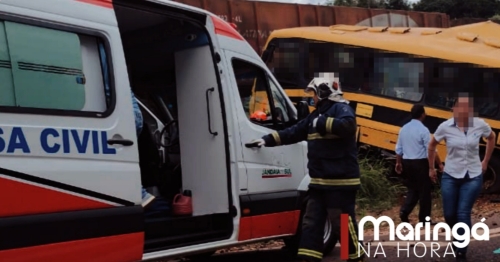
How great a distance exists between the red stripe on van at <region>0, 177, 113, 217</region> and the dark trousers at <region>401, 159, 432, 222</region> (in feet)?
16.9

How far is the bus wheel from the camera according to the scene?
1044cm

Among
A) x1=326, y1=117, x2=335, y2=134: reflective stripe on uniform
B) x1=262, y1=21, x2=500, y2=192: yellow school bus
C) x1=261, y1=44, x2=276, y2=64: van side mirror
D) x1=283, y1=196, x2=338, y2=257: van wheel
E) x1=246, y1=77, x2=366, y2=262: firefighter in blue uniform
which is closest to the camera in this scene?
x1=326, y1=117, x2=335, y2=134: reflective stripe on uniform

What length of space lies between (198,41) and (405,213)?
4196 mm

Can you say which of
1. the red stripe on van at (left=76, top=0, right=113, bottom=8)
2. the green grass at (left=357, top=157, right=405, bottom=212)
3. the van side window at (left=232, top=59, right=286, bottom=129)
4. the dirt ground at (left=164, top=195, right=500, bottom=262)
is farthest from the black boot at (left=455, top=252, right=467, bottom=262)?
the red stripe on van at (left=76, top=0, right=113, bottom=8)

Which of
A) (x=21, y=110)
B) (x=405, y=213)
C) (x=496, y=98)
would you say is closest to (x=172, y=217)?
(x=21, y=110)

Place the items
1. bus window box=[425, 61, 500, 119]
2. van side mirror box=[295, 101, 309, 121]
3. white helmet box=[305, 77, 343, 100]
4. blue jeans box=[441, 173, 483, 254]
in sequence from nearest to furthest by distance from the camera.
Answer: white helmet box=[305, 77, 343, 100] < blue jeans box=[441, 173, 483, 254] < van side mirror box=[295, 101, 309, 121] < bus window box=[425, 61, 500, 119]

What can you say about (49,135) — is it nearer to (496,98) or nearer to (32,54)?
(32,54)

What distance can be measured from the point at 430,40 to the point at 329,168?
20.9 feet

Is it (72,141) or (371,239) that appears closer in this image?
(72,141)

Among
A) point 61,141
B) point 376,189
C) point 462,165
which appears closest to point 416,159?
point 376,189

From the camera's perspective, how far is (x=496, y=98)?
10359 mm

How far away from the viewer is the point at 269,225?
6219 mm

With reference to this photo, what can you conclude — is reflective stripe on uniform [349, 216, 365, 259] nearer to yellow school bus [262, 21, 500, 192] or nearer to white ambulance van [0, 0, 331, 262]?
white ambulance van [0, 0, 331, 262]

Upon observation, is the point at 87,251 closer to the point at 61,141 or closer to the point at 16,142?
the point at 61,141
